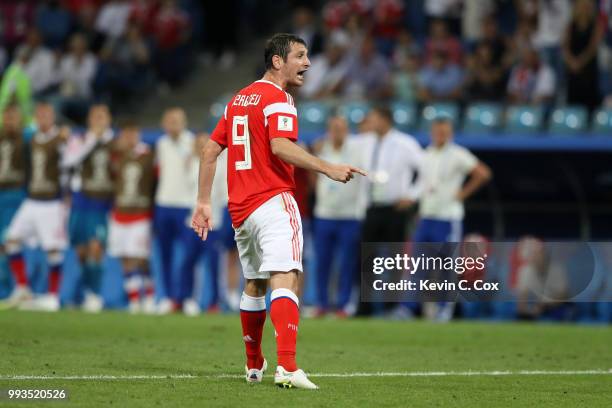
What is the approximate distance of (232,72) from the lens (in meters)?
22.7

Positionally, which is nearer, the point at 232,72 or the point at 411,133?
the point at 411,133

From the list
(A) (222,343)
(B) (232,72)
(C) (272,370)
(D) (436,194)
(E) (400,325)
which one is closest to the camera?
(C) (272,370)

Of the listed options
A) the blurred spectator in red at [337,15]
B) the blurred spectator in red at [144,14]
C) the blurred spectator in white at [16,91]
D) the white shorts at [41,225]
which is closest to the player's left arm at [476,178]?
the white shorts at [41,225]

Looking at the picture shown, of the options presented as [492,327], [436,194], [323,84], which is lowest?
[492,327]

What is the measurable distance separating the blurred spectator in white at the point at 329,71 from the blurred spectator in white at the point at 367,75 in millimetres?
135

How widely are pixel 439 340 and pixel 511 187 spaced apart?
178 inches

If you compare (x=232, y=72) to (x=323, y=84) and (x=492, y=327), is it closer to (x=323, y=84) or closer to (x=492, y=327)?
(x=323, y=84)

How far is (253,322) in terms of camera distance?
7617 millimetres

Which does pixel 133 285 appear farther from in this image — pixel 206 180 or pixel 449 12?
pixel 206 180

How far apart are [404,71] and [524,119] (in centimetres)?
240

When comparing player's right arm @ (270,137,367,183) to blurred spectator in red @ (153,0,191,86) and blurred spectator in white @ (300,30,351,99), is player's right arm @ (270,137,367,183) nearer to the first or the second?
blurred spectator in white @ (300,30,351,99)

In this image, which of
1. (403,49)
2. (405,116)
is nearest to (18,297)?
(405,116)

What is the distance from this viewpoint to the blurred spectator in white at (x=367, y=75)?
60.6 ft

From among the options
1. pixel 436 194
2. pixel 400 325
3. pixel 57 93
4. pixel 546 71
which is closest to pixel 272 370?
pixel 400 325
